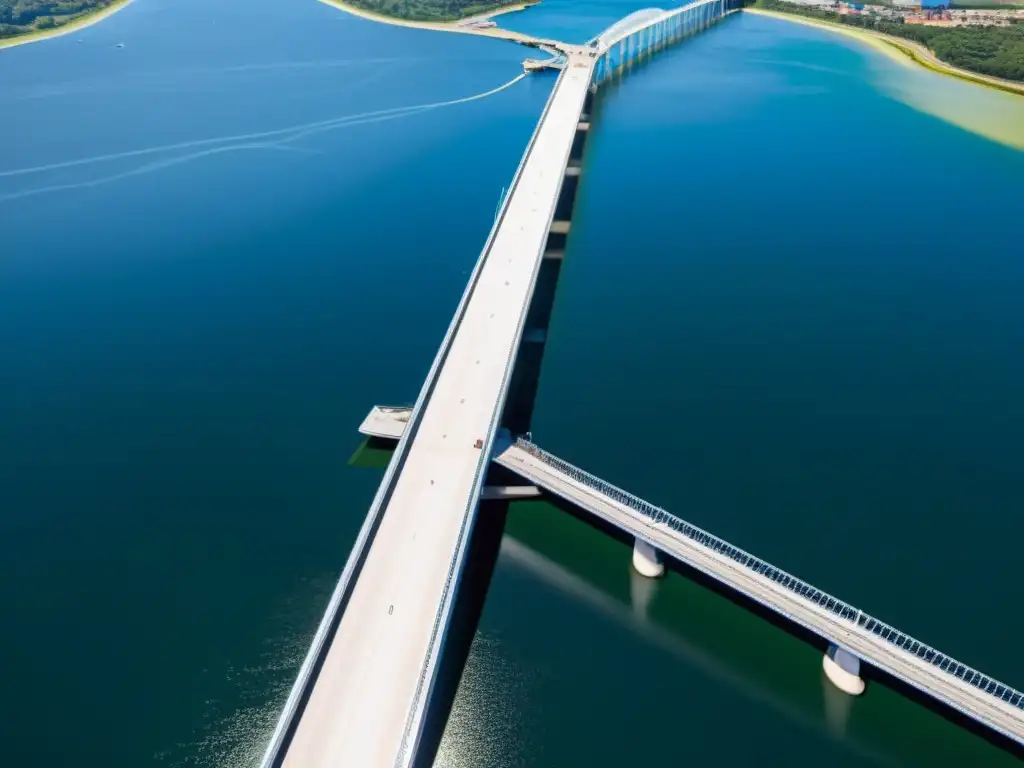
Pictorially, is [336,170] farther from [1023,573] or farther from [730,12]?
[730,12]

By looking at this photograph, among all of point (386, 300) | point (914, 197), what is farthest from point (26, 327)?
point (914, 197)

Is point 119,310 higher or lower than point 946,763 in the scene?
higher

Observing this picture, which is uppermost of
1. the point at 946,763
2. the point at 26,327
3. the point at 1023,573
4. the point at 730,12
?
the point at 730,12

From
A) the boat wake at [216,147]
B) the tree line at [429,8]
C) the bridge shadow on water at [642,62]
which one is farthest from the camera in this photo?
the tree line at [429,8]

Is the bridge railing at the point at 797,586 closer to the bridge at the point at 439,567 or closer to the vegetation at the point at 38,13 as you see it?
the bridge at the point at 439,567

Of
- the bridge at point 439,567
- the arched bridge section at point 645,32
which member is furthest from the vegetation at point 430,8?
the bridge at point 439,567

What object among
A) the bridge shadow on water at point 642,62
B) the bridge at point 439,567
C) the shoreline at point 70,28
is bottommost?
the bridge at point 439,567

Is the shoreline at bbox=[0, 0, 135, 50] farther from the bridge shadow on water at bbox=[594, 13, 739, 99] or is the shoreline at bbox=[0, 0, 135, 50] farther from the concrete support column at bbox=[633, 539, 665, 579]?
the concrete support column at bbox=[633, 539, 665, 579]
